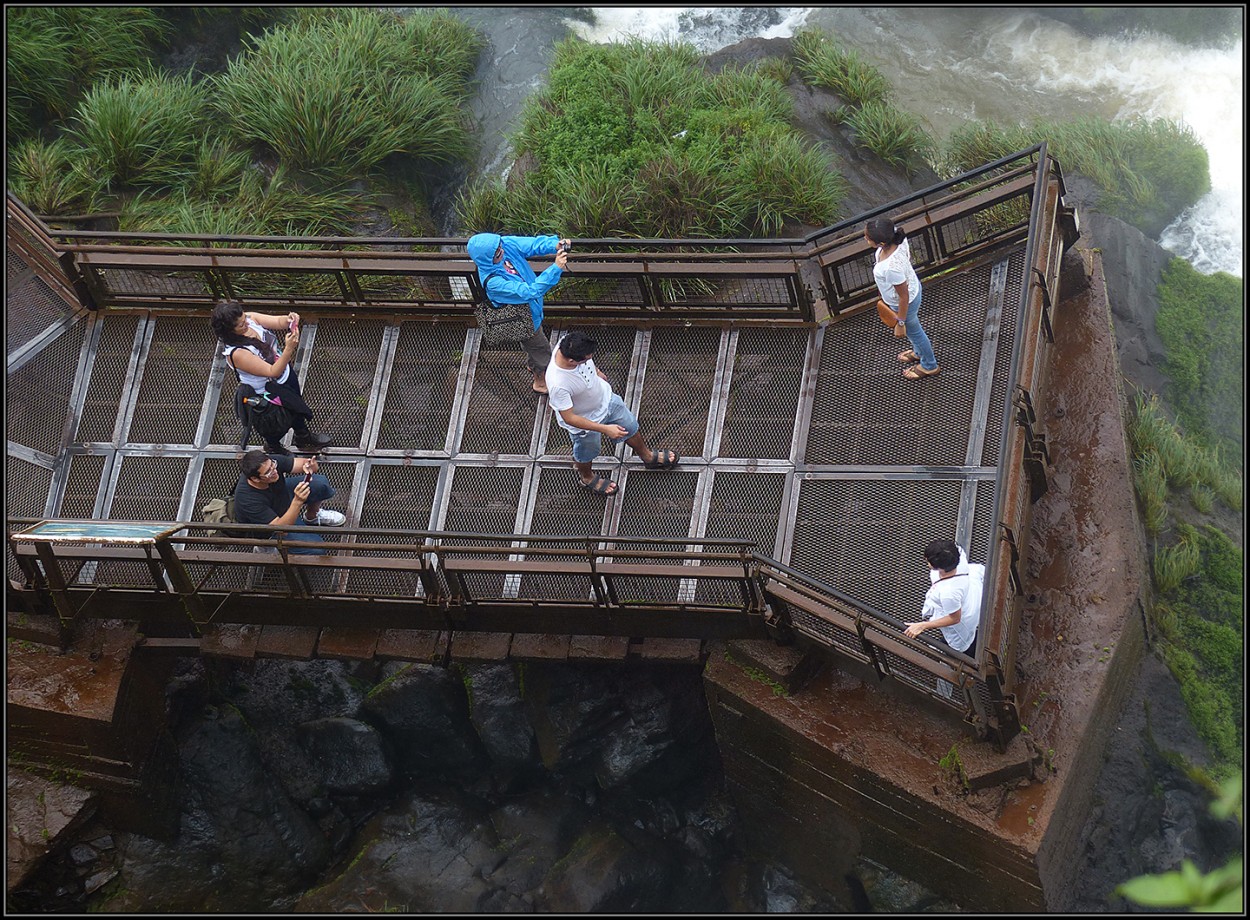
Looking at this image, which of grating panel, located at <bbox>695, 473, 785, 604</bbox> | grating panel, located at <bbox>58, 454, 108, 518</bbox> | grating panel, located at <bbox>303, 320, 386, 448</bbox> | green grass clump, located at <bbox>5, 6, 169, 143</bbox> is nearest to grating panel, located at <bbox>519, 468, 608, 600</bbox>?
grating panel, located at <bbox>695, 473, 785, 604</bbox>

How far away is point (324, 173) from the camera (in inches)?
623

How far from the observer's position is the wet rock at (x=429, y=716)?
12.5m

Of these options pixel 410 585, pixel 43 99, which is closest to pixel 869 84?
pixel 410 585

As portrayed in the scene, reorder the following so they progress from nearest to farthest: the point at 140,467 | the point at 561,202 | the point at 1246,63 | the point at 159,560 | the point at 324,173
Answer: the point at 159,560 → the point at 140,467 → the point at 561,202 → the point at 324,173 → the point at 1246,63

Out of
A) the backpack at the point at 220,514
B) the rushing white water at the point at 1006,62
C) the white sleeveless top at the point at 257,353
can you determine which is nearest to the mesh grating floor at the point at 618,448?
the backpack at the point at 220,514

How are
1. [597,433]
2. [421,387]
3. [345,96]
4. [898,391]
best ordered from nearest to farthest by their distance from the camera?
[597,433], [898,391], [421,387], [345,96]

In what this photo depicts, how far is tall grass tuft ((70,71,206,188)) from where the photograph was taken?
50.7 ft

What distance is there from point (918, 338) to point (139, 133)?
11403 millimetres

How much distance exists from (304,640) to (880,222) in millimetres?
6542

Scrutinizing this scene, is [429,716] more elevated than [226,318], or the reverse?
[226,318]

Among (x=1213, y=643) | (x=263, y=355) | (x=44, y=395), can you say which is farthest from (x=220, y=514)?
(x=1213, y=643)

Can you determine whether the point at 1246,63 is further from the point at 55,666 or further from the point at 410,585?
the point at 55,666

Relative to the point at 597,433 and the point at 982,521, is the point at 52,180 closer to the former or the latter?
the point at 597,433

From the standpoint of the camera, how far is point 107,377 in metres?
11.9
